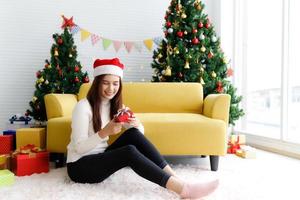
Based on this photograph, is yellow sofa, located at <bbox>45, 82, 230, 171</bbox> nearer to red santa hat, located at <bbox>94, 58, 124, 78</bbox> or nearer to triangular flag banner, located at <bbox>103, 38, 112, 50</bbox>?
red santa hat, located at <bbox>94, 58, 124, 78</bbox>

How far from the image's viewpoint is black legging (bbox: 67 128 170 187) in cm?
179

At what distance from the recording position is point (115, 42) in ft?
14.8

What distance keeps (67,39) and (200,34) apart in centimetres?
173

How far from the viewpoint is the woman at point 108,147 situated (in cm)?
179

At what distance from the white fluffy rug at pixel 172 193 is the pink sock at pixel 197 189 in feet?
0.20

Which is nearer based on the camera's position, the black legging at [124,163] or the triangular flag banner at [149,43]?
the black legging at [124,163]

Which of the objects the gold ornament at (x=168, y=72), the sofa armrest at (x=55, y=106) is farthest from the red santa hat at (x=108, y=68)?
the gold ornament at (x=168, y=72)

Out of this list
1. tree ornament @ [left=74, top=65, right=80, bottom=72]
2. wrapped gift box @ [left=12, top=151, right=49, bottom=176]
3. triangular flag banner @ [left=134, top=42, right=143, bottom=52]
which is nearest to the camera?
wrapped gift box @ [left=12, top=151, right=49, bottom=176]

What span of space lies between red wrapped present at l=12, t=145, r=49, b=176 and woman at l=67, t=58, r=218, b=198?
582mm

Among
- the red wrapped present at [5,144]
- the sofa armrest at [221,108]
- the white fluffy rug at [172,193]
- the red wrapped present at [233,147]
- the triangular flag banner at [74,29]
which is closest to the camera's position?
the white fluffy rug at [172,193]

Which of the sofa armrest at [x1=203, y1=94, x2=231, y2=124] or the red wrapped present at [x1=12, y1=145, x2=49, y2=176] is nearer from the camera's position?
the red wrapped present at [x1=12, y1=145, x2=49, y2=176]

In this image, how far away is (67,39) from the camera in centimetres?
380

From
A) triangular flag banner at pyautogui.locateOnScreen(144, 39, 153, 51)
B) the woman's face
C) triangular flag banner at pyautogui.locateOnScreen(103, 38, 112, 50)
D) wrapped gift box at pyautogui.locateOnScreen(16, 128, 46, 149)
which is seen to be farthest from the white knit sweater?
triangular flag banner at pyautogui.locateOnScreen(144, 39, 153, 51)

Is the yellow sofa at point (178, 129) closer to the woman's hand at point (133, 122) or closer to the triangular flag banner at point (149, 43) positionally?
the woman's hand at point (133, 122)
